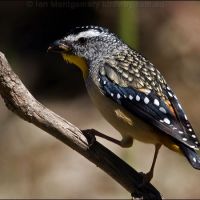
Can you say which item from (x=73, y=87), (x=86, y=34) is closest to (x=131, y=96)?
(x=86, y=34)

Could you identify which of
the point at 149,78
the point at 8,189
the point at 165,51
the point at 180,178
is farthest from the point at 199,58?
Result: the point at 149,78

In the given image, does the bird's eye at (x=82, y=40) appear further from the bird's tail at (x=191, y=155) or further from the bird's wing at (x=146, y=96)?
the bird's tail at (x=191, y=155)

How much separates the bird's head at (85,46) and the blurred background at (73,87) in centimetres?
257

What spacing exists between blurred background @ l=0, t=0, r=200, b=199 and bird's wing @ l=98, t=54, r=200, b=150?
2.97 m

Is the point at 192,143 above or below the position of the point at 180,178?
above

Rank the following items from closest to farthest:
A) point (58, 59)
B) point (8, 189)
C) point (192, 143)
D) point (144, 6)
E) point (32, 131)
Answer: point (192, 143), point (8, 189), point (32, 131), point (58, 59), point (144, 6)

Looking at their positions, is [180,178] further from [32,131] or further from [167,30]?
[167,30]

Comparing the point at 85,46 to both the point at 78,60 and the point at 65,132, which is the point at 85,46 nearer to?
the point at 78,60

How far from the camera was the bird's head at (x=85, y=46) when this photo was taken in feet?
20.9

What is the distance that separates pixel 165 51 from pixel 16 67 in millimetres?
2158

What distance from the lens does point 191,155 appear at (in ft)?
18.4

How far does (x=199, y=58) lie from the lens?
11500 millimetres

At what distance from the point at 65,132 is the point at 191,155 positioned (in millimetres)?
870

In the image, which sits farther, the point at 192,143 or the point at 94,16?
the point at 94,16
